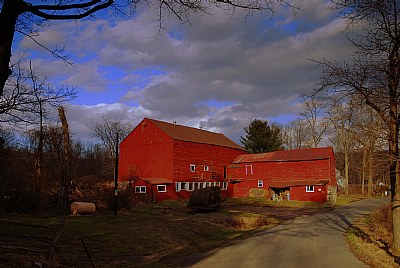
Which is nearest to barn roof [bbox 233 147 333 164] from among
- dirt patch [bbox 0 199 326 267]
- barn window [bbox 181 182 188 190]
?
barn window [bbox 181 182 188 190]

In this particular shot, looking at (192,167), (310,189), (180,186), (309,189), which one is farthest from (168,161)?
(310,189)

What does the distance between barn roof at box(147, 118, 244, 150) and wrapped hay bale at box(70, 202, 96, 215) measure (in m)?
21.7

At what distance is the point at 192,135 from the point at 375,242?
40115 millimetres

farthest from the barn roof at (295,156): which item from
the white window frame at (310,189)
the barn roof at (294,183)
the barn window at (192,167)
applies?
the barn window at (192,167)

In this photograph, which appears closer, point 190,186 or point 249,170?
point 190,186

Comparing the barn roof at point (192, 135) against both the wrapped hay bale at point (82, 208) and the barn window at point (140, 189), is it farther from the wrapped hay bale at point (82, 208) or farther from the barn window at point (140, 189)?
the wrapped hay bale at point (82, 208)

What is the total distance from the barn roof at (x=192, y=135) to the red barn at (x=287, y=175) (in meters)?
4.90

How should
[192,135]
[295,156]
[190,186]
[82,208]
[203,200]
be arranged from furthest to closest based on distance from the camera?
1. [192,135]
2. [295,156]
3. [190,186]
4. [203,200]
5. [82,208]

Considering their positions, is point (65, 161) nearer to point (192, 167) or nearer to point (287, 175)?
point (192, 167)

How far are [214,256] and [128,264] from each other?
2.94 m

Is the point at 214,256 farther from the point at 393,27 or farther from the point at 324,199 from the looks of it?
the point at 324,199

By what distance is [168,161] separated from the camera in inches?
1890

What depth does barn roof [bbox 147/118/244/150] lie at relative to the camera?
167ft

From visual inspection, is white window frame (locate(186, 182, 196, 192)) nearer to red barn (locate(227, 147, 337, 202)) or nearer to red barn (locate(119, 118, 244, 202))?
red barn (locate(119, 118, 244, 202))
